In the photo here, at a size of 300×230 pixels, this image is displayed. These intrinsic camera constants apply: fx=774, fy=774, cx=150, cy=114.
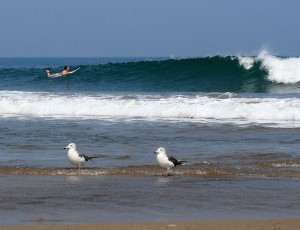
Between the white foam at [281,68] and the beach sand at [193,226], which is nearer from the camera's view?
the beach sand at [193,226]

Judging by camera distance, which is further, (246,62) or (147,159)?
(246,62)

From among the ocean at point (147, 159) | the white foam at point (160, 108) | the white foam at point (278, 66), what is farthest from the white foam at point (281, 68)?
the white foam at point (160, 108)

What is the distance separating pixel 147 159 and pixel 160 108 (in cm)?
876

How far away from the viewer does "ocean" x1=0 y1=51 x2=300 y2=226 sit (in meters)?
7.61

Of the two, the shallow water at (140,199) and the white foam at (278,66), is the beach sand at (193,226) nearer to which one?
the shallow water at (140,199)

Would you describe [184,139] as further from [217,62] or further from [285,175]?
[217,62]

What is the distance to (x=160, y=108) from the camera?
20484 millimetres

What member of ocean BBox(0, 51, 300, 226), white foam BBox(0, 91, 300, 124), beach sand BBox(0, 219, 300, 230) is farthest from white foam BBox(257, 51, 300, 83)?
beach sand BBox(0, 219, 300, 230)

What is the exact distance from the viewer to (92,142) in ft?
45.8

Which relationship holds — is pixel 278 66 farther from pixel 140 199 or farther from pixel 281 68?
pixel 140 199

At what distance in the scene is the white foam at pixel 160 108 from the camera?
19.2m

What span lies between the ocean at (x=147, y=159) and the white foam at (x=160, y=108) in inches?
1.2

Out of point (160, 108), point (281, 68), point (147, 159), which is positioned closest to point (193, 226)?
point (147, 159)

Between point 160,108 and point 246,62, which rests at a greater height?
point 246,62
